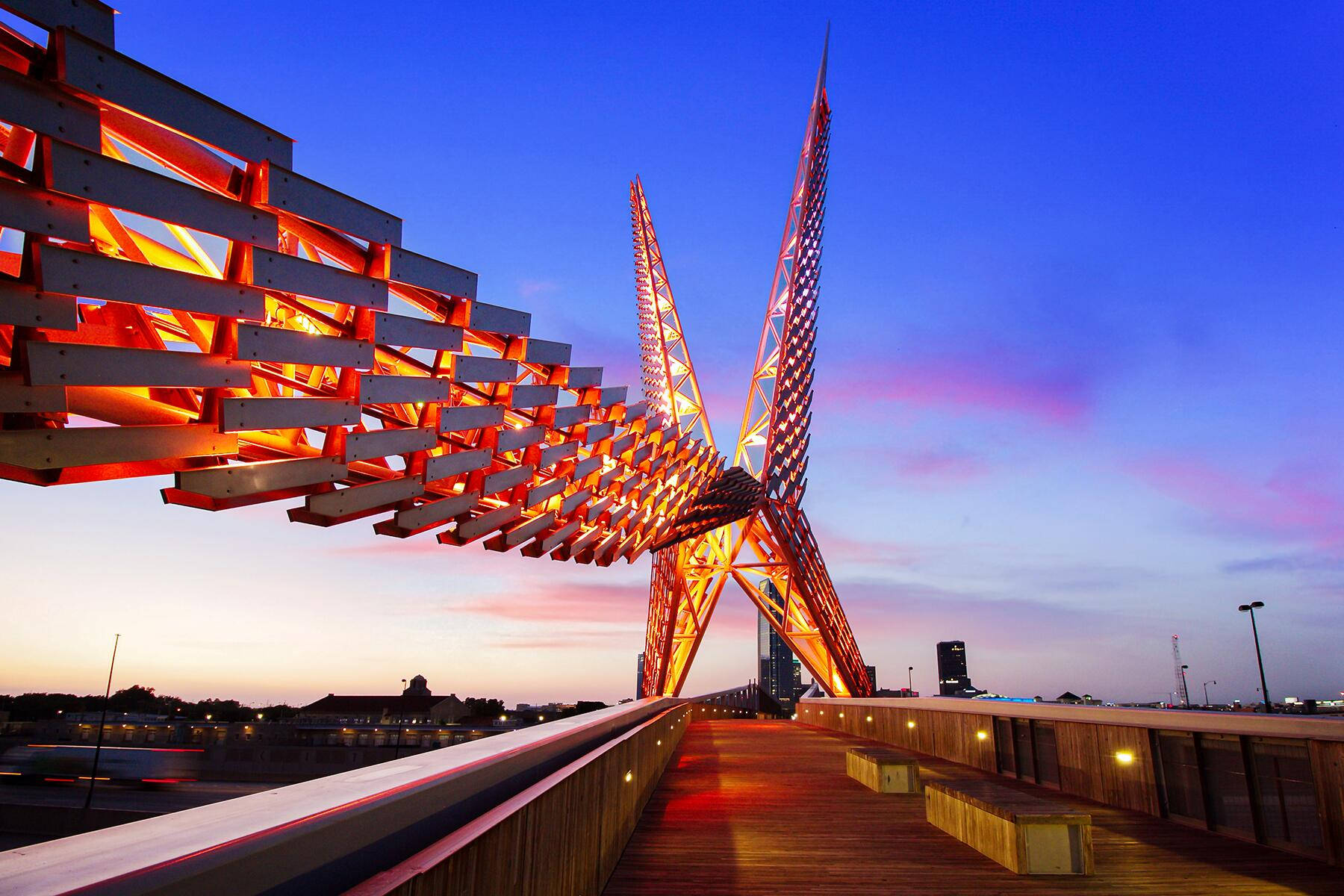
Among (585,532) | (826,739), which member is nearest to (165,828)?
(585,532)

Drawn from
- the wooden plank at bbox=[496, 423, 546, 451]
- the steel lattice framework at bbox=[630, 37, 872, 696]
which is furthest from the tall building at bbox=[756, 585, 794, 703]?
the wooden plank at bbox=[496, 423, 546, 451]

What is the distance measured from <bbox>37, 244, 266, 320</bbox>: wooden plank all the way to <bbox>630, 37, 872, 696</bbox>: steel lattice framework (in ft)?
94.5

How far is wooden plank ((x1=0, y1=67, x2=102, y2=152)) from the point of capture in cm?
372

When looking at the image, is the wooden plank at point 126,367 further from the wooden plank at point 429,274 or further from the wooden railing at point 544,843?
the wooden railing at point 544,843

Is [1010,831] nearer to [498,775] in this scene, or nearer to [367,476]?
[498,775]

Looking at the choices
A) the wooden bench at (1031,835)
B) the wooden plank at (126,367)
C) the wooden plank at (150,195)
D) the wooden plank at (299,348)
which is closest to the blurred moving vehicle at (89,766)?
the wooden plank at (299,348)

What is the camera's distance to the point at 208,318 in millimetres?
5188

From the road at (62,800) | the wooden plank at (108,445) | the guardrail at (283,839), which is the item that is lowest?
the road at (62,800)

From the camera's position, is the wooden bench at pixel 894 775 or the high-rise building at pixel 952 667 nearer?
the wooden bench at pixel 894 775

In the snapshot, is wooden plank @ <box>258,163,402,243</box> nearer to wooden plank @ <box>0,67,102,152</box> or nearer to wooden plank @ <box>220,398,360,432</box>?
wooden plank @ <box>0,67,102,152</box>

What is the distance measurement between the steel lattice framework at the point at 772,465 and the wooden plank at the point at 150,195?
94.2ft

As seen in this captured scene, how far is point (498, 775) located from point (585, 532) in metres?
9.48

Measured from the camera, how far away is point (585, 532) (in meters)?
12.9

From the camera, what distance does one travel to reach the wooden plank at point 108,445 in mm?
4195
